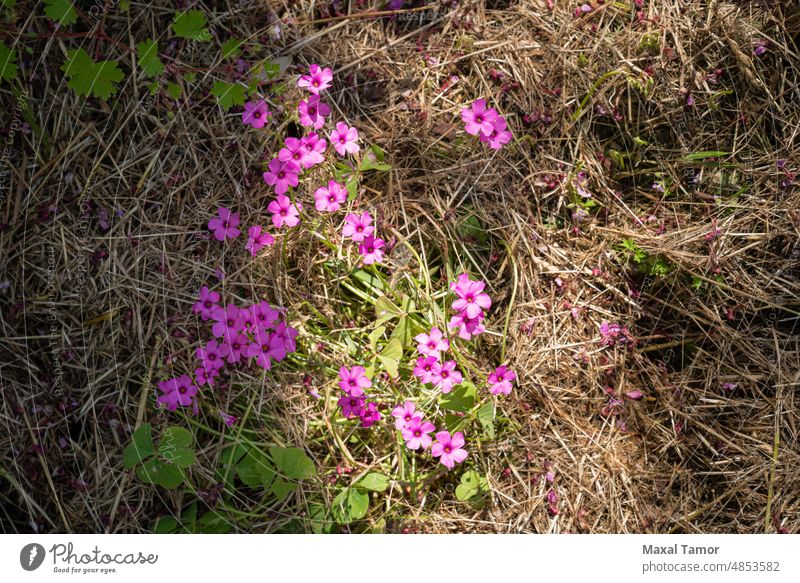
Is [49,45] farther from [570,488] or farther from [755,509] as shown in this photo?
[755,509]

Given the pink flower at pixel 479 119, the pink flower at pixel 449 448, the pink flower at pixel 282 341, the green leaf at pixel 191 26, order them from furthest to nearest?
the green leaf at pixel 191 26, the pink flower at pixel 479 119, the pink flower at pixel 282 341, the pink flower at pixel 449 448

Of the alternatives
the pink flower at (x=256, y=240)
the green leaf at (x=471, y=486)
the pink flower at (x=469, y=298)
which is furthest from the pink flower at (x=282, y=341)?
the green leaf at (x=471, y=486)

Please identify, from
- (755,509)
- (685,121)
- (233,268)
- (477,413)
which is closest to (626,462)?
(755,509)

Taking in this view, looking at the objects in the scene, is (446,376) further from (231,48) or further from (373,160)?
(231,48)

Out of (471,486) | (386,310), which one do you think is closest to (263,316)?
(386,310)

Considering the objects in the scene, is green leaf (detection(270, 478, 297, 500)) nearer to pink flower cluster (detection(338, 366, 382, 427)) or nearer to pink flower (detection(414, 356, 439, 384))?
pink flower cluster (detection(338, 366, 382, 427))

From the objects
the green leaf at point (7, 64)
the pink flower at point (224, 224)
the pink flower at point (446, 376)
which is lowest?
the pink flower at point (446, 376)

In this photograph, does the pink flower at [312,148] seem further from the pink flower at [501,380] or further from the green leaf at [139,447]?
the green leaf at [139,447]
